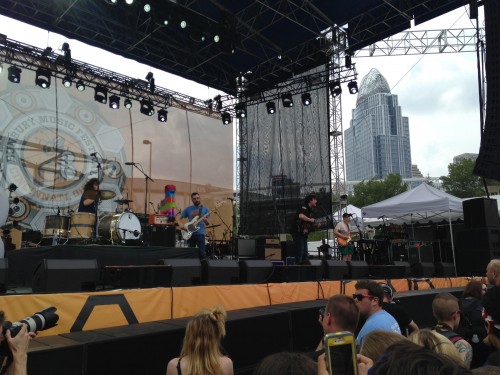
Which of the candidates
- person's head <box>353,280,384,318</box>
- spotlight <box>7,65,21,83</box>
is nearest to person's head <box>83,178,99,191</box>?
spotlight <box>7,65,21,83</box>

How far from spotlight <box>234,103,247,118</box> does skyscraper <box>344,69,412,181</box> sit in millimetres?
7129

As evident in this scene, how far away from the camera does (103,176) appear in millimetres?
13734

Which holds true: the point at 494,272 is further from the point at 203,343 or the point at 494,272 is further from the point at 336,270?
the point at 203,343

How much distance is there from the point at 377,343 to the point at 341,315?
2.80 ft

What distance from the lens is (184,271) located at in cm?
598

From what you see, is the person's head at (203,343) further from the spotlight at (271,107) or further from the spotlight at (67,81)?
the spotlight at (271,107)

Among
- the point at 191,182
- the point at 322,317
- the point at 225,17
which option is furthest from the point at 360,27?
the point at 322,317

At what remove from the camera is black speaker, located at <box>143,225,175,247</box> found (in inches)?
356

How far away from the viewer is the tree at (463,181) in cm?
3584

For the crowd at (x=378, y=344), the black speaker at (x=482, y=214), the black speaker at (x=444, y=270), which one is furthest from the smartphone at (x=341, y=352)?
the black speaker at (x=444, y=270)

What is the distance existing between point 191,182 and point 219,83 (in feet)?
13.6

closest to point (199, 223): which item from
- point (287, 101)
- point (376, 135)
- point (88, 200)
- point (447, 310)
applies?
point (88, 200)

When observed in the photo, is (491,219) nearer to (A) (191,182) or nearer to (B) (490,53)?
(B) (490,53)

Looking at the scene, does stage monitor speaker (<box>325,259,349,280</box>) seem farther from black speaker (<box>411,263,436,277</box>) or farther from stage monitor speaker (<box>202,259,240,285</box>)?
black speaker (<box>411,263,436,277</box>)
